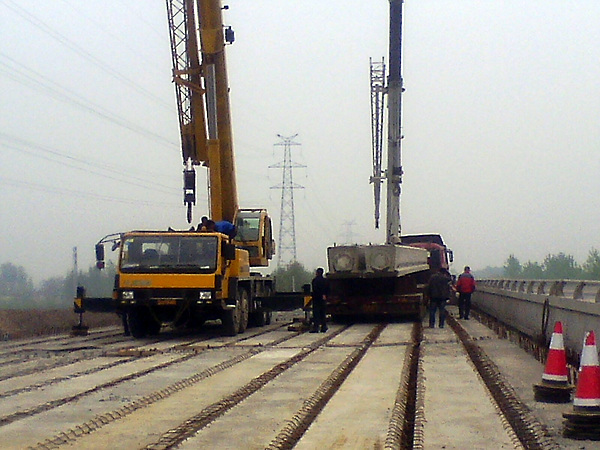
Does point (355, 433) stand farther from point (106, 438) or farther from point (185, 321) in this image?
point (185, 321)

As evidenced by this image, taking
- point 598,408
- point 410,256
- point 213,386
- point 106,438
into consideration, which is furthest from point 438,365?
point 410,256

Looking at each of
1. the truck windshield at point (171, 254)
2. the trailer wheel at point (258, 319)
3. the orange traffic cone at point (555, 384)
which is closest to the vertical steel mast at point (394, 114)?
the trailer wheel at point (258, 319)

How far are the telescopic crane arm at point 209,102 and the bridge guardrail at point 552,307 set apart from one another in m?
7.78

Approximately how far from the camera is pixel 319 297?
69.8 feet

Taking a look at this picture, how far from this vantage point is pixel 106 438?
25.7 feet

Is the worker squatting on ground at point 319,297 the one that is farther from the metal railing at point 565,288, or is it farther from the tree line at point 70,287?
the tree line at point 70,287

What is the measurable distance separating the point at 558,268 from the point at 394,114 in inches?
3171

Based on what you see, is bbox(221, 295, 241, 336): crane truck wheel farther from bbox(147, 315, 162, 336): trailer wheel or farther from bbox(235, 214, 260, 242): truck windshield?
bbox(235, 214, 260, 242): truck windshield

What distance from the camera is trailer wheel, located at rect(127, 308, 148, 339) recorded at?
20078 millimetres

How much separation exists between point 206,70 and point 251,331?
700 cm

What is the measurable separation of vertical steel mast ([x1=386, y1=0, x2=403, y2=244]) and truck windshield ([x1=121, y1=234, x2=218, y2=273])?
1894cm

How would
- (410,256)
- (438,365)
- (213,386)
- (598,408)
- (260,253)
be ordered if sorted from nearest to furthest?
(598,408), (213,386), (438,365), (260,253), (410,256)

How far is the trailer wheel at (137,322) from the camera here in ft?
65.9

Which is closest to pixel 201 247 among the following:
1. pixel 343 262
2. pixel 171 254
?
pixel 171 254
